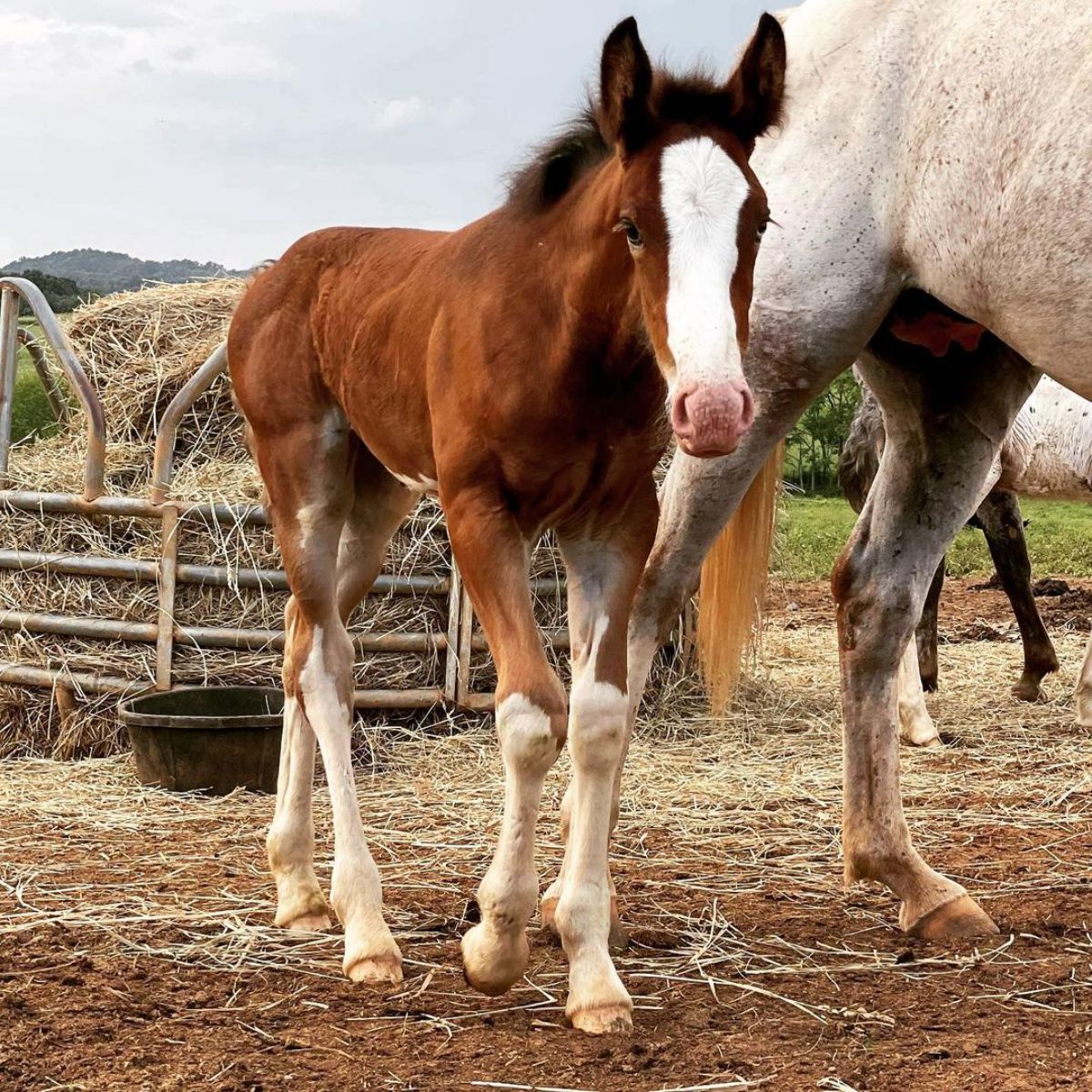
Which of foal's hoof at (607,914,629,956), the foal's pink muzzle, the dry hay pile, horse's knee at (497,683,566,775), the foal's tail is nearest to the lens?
the foal's pink muzzle

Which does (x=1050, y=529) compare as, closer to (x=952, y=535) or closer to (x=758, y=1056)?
(x=952, y=535)

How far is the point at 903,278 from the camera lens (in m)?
3.56

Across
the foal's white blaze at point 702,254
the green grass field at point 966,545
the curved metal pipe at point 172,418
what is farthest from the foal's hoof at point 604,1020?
the green grass field at point 966,545

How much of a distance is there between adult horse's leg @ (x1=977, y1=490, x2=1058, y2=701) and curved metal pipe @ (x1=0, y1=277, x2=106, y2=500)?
4481 millimetres

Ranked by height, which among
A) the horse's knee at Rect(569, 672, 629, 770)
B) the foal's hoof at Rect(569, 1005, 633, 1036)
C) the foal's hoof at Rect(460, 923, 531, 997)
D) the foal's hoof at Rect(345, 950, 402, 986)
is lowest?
the foal's hoof at Rect(345, 950, 402, 986)

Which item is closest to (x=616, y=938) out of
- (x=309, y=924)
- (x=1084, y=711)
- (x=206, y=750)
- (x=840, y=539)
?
(x=309, y=924)

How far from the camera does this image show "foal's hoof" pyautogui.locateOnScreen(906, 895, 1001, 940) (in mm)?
3602

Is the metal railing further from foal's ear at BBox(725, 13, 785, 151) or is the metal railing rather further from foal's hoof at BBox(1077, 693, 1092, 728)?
foal's ear at BBox(725, 13, 785, 151)

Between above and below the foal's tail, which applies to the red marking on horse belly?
above

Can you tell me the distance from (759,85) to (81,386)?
418 cm

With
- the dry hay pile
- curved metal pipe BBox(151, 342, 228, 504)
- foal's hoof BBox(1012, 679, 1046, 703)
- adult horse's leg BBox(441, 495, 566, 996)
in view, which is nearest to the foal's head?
adult horse's leg BBox(441, 495, 566, 996)

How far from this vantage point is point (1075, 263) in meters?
3.12

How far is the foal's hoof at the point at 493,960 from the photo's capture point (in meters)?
2.92

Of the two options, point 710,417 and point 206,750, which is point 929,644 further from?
point 710,417
